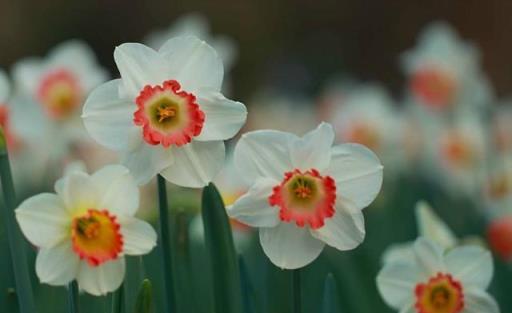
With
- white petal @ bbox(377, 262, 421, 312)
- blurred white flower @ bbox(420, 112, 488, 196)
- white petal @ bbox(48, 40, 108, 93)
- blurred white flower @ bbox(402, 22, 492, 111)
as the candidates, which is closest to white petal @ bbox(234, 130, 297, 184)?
white petal @ bbox(377, 262, 421, 312)

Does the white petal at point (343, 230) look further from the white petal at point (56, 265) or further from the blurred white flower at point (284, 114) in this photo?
the blurred white flower at point (284, 114)

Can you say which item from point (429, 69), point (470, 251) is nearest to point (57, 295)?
point (470, 251)

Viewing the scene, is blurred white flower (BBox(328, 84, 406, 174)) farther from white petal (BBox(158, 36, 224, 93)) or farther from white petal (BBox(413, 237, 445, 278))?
white petal (BBox(158, 36, 224, 93))

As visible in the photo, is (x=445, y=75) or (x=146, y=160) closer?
(x=146, y=160)

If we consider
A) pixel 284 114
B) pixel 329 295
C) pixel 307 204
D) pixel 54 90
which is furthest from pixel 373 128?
pixel 307 204

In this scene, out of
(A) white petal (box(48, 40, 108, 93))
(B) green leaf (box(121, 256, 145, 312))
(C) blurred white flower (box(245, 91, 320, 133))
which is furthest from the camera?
(C) blurred white flower (box(245, 91, 320, 133))

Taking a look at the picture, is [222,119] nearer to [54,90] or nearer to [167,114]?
[167,114]

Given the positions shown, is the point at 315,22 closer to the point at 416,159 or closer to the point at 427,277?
the point at 416,159
